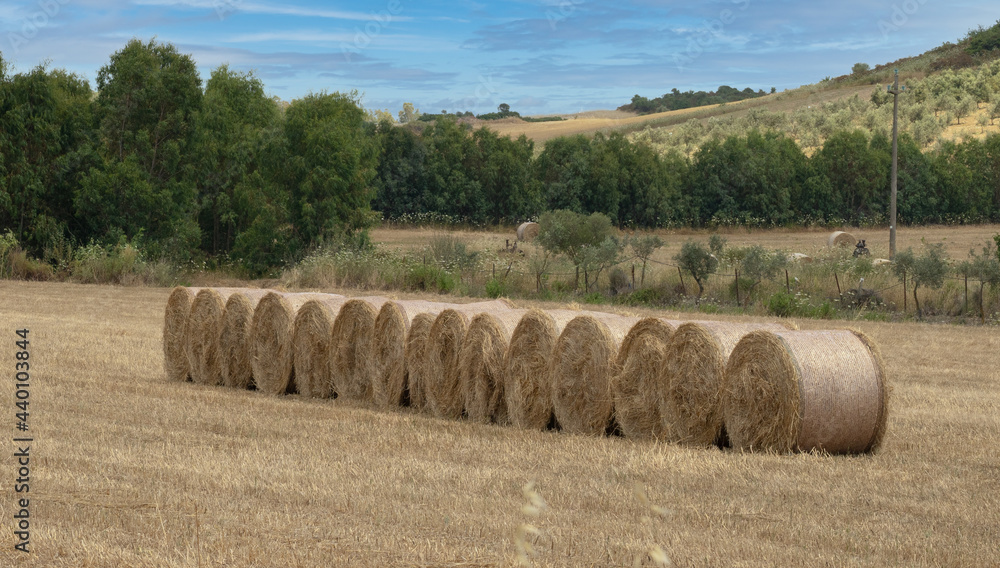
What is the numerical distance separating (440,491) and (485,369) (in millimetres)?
3419

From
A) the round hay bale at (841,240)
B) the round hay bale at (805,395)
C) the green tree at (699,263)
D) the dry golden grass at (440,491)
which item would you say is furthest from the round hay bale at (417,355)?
the round hay bale at (841,240)

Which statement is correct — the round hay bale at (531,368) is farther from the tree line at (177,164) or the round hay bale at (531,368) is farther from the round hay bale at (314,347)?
the tree line at (177,164)

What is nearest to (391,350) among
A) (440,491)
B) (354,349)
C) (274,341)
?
(354,349)

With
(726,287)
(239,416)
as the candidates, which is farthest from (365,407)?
(726,287)

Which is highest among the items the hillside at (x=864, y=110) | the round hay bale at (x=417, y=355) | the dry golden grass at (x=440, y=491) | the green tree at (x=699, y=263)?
the hillside at (x=864, y=110)

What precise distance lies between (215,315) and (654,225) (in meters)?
38.8

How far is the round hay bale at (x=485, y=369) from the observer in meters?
10.5

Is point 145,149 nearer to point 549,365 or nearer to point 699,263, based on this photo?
point 699,263

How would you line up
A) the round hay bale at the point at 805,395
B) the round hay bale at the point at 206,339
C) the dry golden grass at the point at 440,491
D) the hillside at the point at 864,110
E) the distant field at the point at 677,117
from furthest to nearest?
the distant field at the point at 677,117
the hillside at the point at 864,110
the round hay bale at the point at 206,339
the round hay bale at the point at 805,395
the dry golden grass at the point at 440,491

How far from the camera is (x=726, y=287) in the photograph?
22203mm

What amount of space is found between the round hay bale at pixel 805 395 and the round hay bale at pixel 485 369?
8.32ft

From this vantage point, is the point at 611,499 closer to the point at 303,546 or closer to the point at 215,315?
the point at 303,546

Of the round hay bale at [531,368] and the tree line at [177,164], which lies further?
the tree line at [177,164]

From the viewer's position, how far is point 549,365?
10016 mm
